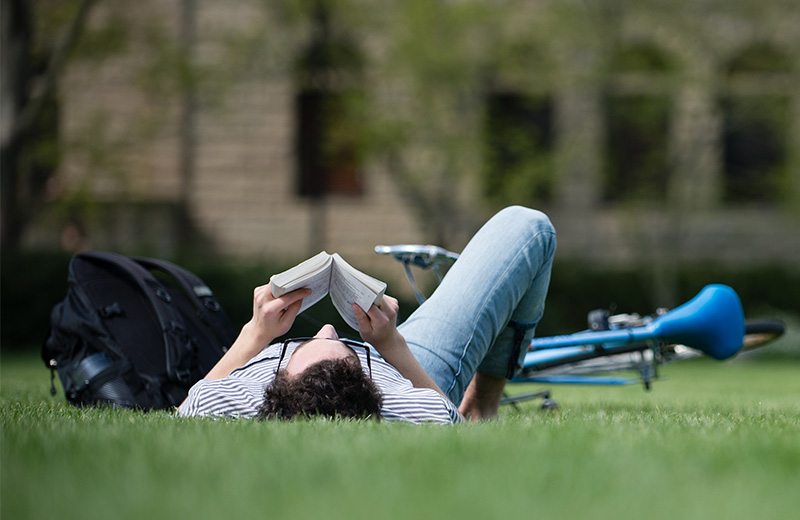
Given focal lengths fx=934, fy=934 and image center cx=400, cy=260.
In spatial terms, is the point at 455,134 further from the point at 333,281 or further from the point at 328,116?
the point at 333,281

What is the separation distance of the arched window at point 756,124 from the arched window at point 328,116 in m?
5.82

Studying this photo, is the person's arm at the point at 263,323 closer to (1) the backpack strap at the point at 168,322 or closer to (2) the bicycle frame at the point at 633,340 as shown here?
(1) the backpack strap at the point at 168,322

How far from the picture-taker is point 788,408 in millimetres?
4535

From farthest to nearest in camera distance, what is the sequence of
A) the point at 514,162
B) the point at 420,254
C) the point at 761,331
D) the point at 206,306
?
1. the point at 514,162
2. the point at 761,331
3. the point at 420,254
4. the point at 206,306

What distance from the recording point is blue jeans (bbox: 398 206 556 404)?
3.42 metres

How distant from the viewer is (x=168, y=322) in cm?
388

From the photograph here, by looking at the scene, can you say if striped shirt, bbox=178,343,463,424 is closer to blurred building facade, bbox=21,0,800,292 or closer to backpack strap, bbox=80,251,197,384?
backpack strap, bbox=80,251,197,384

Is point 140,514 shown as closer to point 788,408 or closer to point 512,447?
point 512,447

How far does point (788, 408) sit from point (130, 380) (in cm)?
308

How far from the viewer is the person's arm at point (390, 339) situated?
2973mm

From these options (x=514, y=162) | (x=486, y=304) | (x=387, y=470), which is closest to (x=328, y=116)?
(x=514, y=162)

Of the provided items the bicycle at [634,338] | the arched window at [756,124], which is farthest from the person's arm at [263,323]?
the arched window at [756,124]

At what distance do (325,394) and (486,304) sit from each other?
0.81 m

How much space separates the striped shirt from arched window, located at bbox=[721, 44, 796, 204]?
12617 mm
